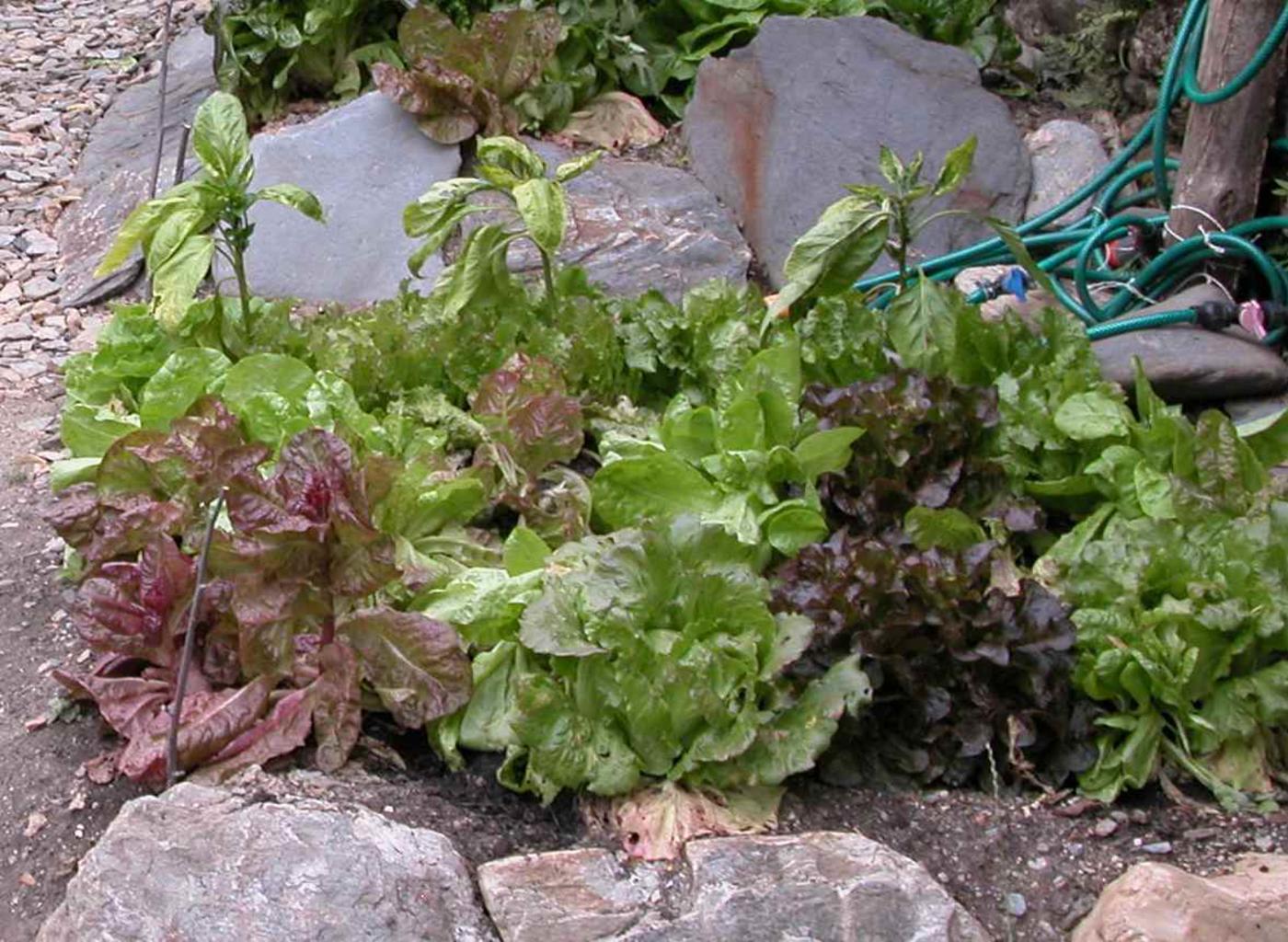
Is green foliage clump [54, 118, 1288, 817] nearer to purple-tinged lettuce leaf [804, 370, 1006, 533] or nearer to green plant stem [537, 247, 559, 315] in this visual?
purple-tinged lettuce leaf [804, 370, 1006, 533]

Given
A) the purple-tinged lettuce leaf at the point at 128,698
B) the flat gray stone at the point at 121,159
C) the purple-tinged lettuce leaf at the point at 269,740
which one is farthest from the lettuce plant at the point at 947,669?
the flat gray stone at the point at 121,159

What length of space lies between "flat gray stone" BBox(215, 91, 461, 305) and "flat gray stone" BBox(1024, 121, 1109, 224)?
190 centimetres

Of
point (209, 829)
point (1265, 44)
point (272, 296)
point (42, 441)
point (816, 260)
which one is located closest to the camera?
point (209, 829)

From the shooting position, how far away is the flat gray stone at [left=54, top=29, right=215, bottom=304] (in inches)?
228

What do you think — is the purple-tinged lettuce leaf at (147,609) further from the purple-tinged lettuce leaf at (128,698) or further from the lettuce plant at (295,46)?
the lettuce plant at (295,46)

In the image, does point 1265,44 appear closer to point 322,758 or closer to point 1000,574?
point 1000,574

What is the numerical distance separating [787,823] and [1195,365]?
67.2 inches

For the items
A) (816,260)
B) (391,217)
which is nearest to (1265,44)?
(816,260)

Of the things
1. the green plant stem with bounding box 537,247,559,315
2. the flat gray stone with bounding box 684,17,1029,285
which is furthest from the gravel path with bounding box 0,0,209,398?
the flat gray stone with bounding box 684,17,1029,285

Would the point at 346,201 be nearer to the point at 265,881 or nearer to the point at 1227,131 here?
the point at 1227,131

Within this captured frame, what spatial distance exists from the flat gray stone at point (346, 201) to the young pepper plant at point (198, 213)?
131 centimetres

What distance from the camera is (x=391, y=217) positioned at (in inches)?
214

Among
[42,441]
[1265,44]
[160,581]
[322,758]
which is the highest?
[1265,44]

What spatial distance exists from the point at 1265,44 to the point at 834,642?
88.4 inches
